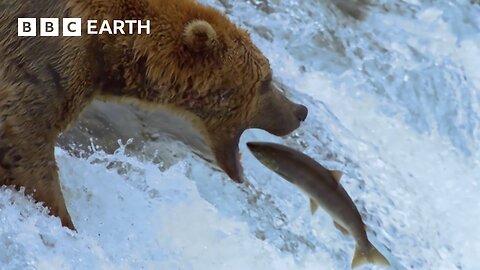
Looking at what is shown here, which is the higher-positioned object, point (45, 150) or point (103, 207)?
point (45, 150)

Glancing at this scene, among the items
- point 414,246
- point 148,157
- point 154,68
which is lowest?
point 414,246

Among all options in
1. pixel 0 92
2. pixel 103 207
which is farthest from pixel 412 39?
pixel 0 92

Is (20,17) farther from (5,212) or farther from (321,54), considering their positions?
(321,54)

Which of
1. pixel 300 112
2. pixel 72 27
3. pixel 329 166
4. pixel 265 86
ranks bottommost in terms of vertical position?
pixel 329 166

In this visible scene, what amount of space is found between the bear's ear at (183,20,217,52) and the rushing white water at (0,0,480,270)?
34.8 inches

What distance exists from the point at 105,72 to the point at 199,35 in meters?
0.41

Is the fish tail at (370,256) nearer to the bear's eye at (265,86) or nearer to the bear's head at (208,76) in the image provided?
the bear's head at (208,76)

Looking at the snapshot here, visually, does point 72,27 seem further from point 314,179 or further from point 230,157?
point 314,179

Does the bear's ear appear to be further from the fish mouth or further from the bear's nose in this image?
the bear's nose

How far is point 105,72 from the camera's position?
4688 millimetres

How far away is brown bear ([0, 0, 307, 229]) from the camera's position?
455cm

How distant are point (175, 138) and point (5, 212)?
4.48 ft

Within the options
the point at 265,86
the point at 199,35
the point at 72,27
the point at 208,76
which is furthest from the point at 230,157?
the point at 72,27

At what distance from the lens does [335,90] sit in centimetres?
663
